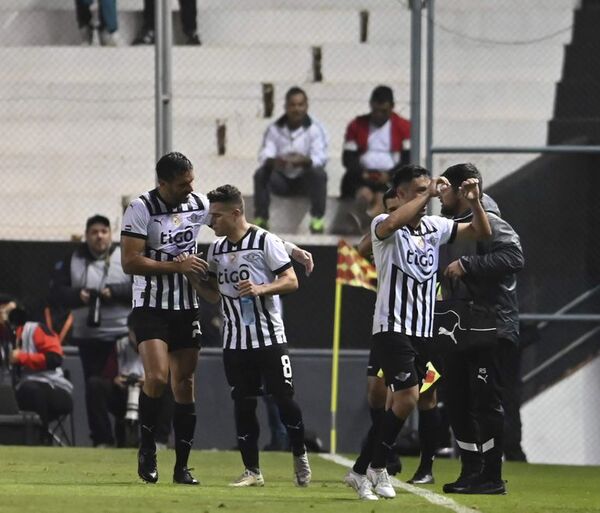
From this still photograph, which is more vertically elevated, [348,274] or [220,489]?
[348,274]

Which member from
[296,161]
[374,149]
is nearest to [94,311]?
[296,161]

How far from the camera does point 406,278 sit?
9.07 metres

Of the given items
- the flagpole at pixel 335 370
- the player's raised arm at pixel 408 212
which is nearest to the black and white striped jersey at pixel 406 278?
the player's raised arm at pixel 408 212

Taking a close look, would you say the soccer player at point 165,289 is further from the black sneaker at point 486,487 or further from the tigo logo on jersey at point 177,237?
the black sneaker at point 486,487

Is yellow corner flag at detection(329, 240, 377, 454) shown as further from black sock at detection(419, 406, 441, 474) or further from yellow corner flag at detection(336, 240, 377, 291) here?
black sock at detection(419, 406, 441, 474)

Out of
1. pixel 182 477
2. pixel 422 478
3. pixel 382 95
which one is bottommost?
pixel 422 478

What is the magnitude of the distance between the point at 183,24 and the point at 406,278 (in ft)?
30.7

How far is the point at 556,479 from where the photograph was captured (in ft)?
38.0

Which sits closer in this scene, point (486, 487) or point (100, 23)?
point (486, 487)

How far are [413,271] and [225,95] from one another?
885 cm

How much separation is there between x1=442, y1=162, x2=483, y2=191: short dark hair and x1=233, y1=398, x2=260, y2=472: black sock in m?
1.68

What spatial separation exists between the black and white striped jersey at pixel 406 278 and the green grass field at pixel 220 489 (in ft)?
3.00

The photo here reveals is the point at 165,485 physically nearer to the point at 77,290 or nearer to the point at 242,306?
the point at 242,306

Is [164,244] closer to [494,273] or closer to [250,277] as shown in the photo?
[250,277]
